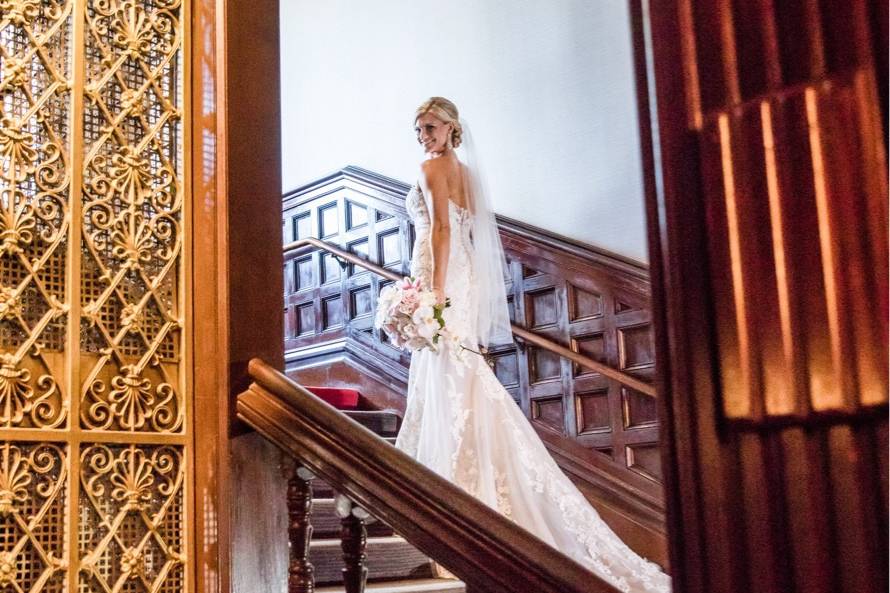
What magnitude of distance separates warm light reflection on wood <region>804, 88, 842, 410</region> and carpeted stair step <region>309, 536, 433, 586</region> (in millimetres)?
2736

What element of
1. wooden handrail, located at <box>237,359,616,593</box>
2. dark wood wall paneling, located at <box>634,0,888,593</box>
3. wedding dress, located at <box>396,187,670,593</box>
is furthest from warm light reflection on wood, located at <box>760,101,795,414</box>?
wedding dress, located at <box>396,187,670,593</box>

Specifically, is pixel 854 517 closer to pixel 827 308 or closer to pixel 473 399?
pixel 827 308

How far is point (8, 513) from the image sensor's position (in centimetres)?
191

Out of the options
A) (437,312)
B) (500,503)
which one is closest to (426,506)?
(500,503)

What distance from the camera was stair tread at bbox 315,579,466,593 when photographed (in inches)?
126

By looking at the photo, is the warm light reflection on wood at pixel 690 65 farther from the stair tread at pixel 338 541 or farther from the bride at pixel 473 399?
the bride at pixel 473 399

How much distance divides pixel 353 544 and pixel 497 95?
15.4ft

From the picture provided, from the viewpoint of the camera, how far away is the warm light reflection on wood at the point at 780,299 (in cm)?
69

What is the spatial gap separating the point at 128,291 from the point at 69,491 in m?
0.43

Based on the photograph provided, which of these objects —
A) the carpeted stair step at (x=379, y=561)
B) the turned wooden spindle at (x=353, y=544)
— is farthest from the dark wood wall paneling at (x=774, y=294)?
the carpeted stair step at (x=379, y=561)

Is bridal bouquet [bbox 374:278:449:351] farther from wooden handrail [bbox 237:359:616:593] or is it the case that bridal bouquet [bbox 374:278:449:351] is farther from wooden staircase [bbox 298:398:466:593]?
wooden handrail [bbox 237:359:616:593]

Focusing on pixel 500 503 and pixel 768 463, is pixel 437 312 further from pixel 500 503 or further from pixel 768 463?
pixel 768 463

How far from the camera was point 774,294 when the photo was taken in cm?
70

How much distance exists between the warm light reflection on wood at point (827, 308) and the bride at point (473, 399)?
3.53 m
